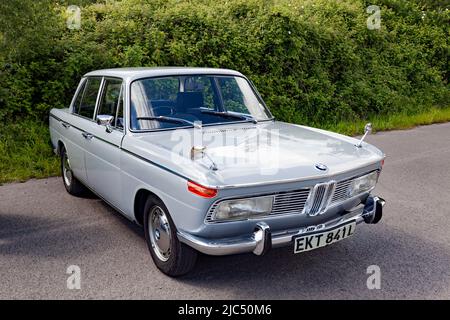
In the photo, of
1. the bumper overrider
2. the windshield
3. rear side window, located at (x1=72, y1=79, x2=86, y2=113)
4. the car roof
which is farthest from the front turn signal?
rear side window, located at (x1=72, y1=79, x2=86, y2=113)

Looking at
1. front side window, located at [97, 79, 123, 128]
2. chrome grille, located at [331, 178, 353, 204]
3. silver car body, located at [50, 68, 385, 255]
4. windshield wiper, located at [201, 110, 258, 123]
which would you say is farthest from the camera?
windshield wiper, located at [201, 110, 258, 123]

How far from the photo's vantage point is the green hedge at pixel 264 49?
25.2 feet

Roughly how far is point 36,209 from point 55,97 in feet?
10.3

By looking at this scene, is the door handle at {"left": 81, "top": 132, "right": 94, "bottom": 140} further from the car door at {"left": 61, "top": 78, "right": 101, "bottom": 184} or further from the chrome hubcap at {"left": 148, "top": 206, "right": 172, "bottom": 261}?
the chrome hubcap at {"left": 148, "top": 206, "right": 172, "bottom": 261}

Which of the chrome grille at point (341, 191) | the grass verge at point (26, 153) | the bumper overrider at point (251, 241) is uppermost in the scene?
the chrome grille at point (341, 191)

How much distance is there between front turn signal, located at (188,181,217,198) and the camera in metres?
3.00

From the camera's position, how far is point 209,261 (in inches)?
153

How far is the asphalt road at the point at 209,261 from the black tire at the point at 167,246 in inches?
3.8

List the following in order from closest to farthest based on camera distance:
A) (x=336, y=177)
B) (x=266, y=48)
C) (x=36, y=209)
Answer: (x=336, y=177) → (x=36, y=209) → (x=266, y=48)

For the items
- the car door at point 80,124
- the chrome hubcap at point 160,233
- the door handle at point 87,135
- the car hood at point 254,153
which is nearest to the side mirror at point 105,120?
the car hood at point 254,153

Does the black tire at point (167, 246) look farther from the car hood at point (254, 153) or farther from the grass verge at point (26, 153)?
the grass verge at point (26, 153)
